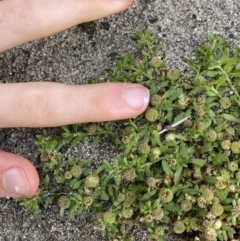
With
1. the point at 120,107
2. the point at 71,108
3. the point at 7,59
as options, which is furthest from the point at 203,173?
the point at 7,59

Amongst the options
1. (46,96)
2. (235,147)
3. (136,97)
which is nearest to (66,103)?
(46,96)

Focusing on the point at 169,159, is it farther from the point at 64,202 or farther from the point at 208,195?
the point at 64,202

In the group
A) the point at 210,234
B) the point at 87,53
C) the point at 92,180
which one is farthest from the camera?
the point at 87,53

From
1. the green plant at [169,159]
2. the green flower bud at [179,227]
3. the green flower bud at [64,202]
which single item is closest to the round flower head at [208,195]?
the green plant at [169,159]

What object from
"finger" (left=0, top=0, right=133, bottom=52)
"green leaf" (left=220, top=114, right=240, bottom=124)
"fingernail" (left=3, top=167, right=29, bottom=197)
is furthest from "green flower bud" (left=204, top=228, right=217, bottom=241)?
"finger" (left=0, top=0, right=133, bottom=52)

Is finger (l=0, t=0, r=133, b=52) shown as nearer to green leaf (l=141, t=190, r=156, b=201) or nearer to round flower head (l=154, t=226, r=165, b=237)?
green leaf (l=141, t=190, r=156, b=201)
